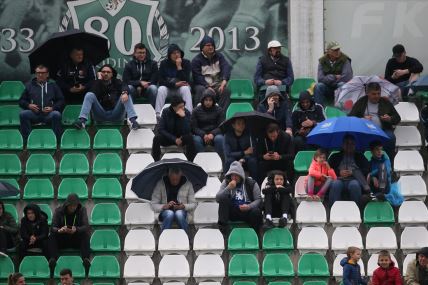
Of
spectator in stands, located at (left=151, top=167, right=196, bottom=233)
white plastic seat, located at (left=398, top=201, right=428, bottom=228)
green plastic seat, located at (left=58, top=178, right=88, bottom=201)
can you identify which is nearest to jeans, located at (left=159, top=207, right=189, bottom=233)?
spectator in stands, located at (left=151, top=167, right=196, bottom=233)

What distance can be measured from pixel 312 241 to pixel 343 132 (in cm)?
211

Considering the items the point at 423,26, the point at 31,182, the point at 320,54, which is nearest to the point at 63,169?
the point at 31,182

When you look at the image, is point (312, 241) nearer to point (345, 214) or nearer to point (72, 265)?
point (345, 214)

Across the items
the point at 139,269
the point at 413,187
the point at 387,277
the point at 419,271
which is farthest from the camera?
the point at 413,187

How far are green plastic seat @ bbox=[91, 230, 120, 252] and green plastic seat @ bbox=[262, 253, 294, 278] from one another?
2299 millimetres

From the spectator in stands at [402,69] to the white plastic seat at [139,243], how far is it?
5754 millimetres

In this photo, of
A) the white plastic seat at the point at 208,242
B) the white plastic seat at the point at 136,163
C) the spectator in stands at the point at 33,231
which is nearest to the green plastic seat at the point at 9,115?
the white plastic seat at the point at 136,163

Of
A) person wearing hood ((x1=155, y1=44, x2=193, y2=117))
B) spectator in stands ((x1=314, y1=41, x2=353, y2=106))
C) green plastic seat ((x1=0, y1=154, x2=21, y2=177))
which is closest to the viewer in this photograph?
green plastic seat ((x1=0, y1=154, x2=21, y2=177))

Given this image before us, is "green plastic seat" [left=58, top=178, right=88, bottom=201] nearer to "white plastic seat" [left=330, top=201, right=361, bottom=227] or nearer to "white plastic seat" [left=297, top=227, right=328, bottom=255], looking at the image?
"white plastic seat" [left=297, top=227, right=328, bottom=255]

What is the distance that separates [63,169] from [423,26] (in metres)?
7.57

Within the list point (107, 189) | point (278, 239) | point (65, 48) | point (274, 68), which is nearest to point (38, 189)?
point (107, 189)

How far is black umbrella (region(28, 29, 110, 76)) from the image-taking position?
26672mm

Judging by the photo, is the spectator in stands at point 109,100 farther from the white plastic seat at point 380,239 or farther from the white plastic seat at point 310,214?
the white plastic seat at point 380,239

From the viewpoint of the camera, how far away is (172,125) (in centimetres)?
2502
